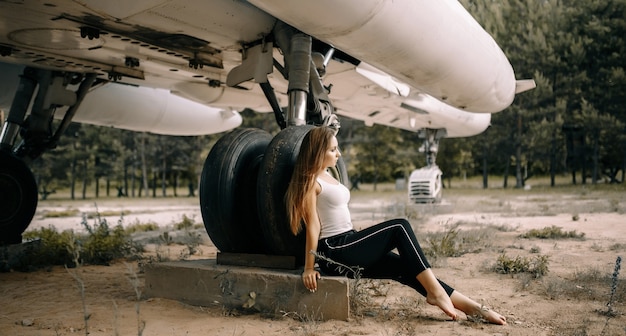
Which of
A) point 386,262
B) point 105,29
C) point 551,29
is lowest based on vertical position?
point 386,262

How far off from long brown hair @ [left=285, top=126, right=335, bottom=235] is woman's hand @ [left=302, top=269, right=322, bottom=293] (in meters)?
0.27

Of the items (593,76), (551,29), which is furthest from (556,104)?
(551,29)

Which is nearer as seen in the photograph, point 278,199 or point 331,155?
point 331,155

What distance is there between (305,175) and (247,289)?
0.86m

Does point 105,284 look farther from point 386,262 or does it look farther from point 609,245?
point 609,245

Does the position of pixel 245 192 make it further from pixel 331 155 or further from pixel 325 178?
pixel 331 155

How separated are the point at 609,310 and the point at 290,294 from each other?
1846mm

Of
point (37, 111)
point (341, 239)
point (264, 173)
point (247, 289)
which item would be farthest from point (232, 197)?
point (37, 111)

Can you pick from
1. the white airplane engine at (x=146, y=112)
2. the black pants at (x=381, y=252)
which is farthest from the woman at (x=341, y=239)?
the white airplane engine at (x=146, y=112)

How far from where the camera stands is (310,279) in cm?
303

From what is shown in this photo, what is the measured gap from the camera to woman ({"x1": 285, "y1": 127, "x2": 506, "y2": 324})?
2.97 meters

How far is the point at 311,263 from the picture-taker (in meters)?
3.04

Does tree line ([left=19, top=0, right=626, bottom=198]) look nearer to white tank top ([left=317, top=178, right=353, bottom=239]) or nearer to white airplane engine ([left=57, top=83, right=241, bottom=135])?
white airplane engine ([left=57, top=83, right=241, bottom=135])

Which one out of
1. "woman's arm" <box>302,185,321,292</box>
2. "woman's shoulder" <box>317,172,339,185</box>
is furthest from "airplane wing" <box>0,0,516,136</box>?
"woman's arm" <box>302,185,321,292</box>
